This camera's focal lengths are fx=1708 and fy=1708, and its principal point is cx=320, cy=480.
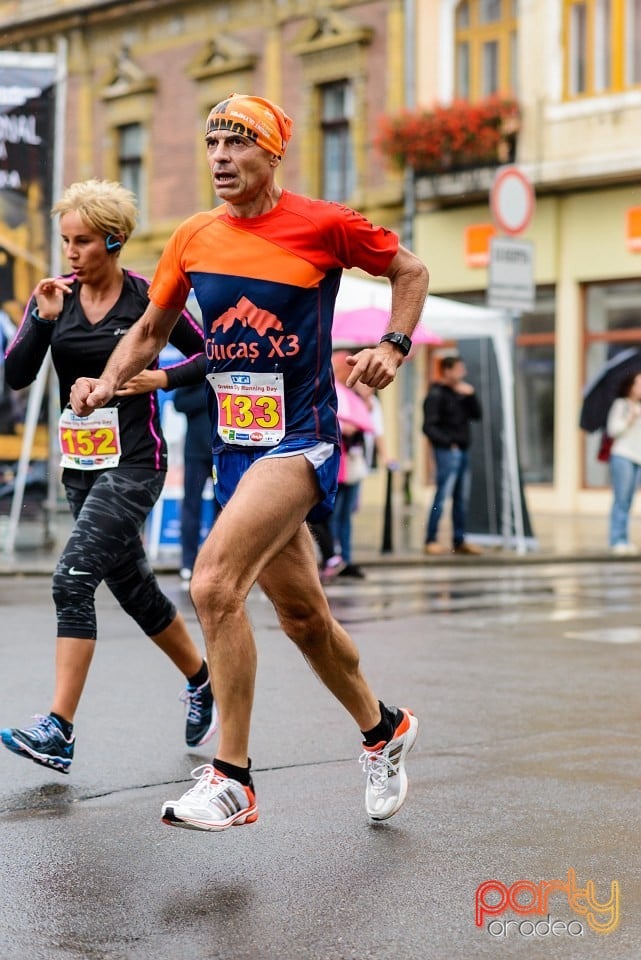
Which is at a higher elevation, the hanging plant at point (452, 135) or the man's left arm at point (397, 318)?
the hanging plant at point (452, 135)

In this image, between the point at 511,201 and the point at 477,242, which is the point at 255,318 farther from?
the point at 477,242

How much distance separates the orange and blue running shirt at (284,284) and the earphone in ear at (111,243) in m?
1.11

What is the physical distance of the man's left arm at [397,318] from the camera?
4574mm

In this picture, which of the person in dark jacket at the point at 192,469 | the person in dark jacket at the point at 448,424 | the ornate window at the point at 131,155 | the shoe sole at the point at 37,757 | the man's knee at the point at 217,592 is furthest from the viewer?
the ornate window at the point at 131,155

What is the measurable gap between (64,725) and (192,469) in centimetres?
723

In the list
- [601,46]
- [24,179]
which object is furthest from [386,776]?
[601,46]

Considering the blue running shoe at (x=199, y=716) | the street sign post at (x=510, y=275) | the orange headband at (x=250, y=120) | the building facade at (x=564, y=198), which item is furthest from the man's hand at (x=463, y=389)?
the orange headband at (x=250, y=120)

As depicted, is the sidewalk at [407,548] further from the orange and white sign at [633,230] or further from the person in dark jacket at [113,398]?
the person in dark jacket at [113,398]

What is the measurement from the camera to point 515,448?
16.5 metres

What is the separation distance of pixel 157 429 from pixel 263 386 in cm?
135

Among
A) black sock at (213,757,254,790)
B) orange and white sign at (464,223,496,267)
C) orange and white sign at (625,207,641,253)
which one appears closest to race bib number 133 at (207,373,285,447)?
black sock at (213,757,254,790)

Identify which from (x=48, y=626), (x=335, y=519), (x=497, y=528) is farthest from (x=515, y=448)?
(x=48, y=626)

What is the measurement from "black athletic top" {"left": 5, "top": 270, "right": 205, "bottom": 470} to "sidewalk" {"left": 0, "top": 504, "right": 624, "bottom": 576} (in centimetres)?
772

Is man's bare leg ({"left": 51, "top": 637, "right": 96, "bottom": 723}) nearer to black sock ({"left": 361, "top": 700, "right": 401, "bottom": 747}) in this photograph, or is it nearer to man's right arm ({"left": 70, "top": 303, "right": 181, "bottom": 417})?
man's right arm ({"left": 70, "top": 303, "right": 181, "bottom": 417})
